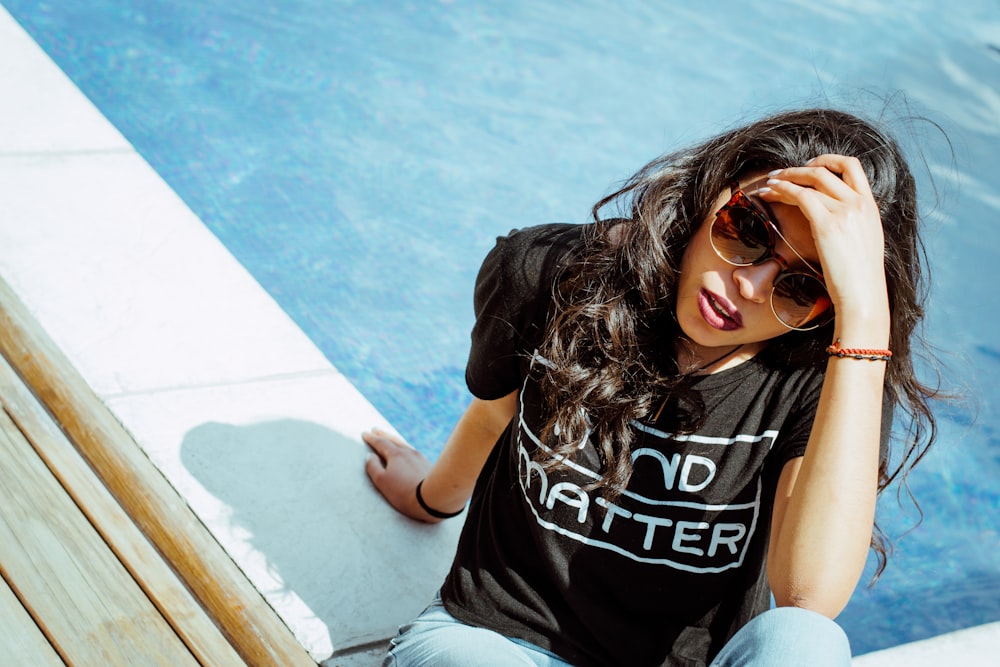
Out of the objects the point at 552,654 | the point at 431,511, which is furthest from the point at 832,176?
the point at 431,511

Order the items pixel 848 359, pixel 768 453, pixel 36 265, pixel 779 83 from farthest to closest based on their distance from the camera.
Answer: pixel 779 83 < pixel 36 265 < pixel 768 453 < pixel 848 359

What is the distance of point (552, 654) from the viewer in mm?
1862

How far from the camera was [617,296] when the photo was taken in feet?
6.06

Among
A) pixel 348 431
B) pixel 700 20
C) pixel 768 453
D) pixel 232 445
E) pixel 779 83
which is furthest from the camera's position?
pixel 700 20

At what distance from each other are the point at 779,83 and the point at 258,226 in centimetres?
432

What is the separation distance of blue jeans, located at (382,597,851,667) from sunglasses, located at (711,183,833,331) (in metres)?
0.49

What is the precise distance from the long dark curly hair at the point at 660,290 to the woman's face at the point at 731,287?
4 centimetres

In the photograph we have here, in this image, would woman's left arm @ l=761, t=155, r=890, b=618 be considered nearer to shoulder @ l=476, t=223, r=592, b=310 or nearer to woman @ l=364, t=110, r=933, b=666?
woman @ l=364, t=110, r=933, b=666

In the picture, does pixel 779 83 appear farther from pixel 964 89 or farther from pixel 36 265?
pixel 36 265

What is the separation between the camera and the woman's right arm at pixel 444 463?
2.23 meters

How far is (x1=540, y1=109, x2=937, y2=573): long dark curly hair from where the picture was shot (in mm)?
1763

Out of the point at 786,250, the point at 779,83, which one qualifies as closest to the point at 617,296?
the point at 786,250

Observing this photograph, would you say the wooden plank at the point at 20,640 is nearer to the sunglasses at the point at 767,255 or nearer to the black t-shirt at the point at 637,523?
the black t-shirt at the point at 637,523

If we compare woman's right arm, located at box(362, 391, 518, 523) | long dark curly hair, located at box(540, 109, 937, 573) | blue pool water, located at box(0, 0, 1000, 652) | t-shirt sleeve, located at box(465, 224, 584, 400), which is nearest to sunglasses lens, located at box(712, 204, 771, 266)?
long dark curly hair, located at box(540, 109, 937, 573)
